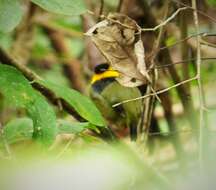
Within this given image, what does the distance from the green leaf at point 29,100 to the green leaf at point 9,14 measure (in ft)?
0.27

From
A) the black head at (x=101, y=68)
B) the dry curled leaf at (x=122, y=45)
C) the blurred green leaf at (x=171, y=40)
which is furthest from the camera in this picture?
the black head at (x=101, y=68)

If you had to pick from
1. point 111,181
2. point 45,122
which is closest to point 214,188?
point 111,181

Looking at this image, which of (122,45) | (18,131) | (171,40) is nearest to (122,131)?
(171,40)

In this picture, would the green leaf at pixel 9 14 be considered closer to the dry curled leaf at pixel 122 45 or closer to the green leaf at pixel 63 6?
the green leaf at pixel 63 6

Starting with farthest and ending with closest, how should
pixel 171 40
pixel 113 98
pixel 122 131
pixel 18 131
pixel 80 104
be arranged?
pixel 122 131
pixel 113 98
pixel 171 40
pixel 18 131
pixel 80 104

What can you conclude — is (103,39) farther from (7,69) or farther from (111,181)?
(111,181)

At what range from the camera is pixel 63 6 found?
4.37 feet

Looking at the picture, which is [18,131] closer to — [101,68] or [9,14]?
[9,14]

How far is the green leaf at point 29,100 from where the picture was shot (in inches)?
52.7

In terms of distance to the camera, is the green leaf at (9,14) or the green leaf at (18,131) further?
the green leaf at (18,131)

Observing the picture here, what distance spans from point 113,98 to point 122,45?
139 centimetres

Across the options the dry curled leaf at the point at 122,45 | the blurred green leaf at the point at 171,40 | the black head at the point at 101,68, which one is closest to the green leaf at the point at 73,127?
the dry curled leaf at the point at 122,45

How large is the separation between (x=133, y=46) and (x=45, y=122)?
29 centimetres

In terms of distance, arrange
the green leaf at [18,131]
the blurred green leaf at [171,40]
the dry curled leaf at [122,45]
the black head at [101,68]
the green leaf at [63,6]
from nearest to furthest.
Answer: the green leaf at [63,6] → the dry curled leaf at [122,45] → the green leaf at [18,131] → the blurred green leaf at [171,40] → the black head at [101,68]
